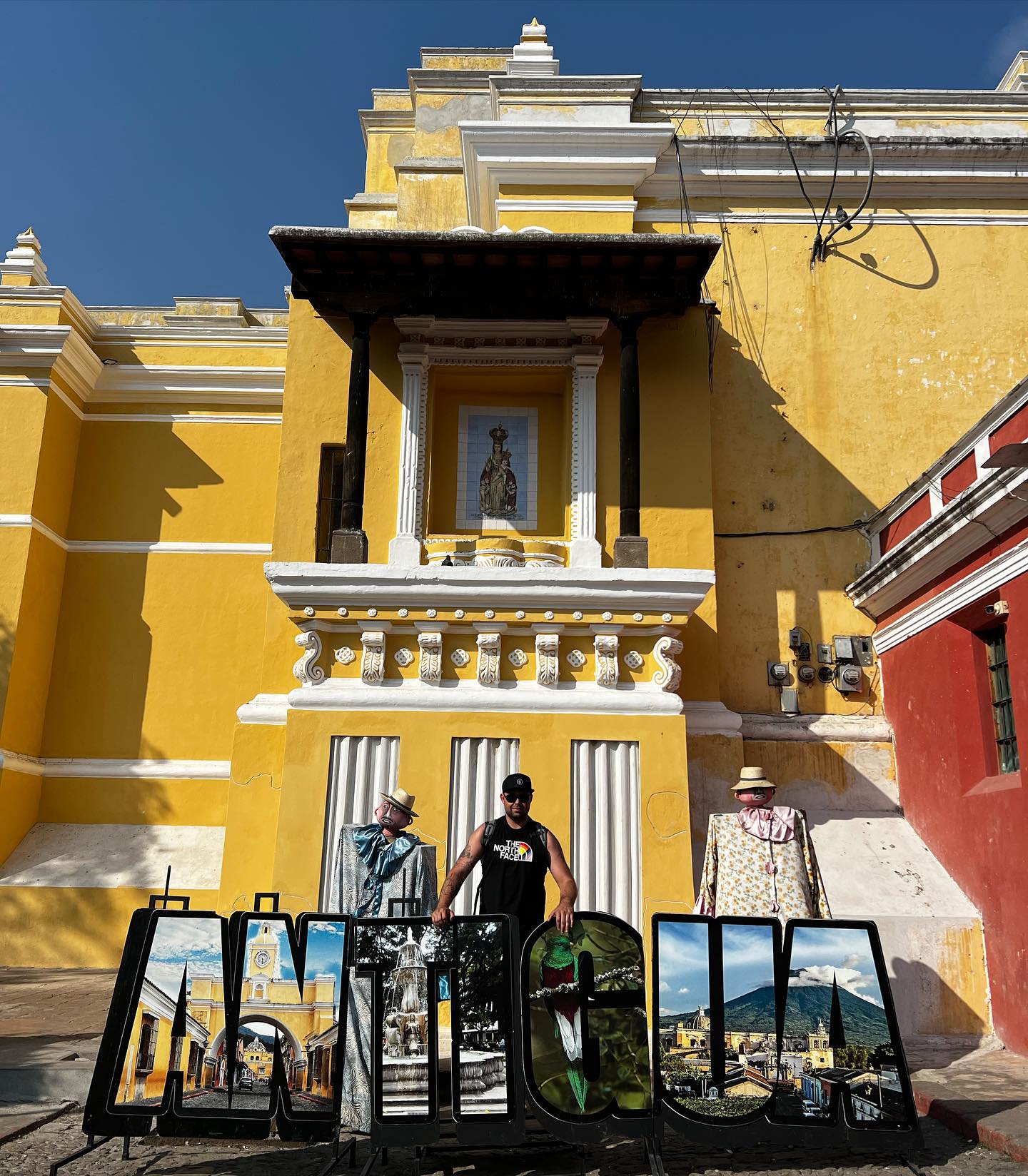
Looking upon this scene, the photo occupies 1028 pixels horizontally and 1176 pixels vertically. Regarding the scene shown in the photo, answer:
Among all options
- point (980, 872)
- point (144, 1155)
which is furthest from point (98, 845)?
point (980, 872)

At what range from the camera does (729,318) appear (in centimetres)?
1149

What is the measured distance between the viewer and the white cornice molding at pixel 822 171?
11.8 meters

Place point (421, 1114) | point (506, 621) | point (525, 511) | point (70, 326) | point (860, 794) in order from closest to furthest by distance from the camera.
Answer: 1. point (421, 1114)
2. point (506, 621)
3. point (860, 794)
4. point (525, 511)
5. point (70, 326)

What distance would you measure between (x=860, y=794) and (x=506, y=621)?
12.2 ft

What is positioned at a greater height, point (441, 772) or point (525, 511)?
point (525, 511)

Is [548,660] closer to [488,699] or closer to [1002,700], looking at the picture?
[488,699]

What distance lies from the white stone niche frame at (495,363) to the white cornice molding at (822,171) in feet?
8.68

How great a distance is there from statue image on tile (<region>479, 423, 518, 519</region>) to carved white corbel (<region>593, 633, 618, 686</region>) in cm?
252

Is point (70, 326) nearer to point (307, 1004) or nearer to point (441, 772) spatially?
point (441, 772)

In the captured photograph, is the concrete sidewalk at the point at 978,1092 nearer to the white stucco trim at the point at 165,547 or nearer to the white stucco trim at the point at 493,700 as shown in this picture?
the white stucco trim at the point at 493,700

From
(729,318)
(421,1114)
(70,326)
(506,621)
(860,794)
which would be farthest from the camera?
(70,326)

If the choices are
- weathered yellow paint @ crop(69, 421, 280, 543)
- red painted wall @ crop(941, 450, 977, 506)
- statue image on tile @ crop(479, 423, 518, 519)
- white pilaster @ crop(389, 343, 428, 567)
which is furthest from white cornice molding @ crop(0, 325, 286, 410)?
red painted wall @ crop(941, 450, 977, 506)

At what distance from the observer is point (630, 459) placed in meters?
9.40

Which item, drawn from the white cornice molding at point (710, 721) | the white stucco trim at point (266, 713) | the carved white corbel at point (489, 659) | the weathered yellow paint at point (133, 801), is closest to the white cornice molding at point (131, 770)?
the weathered yellow paint at point (133, 801)
